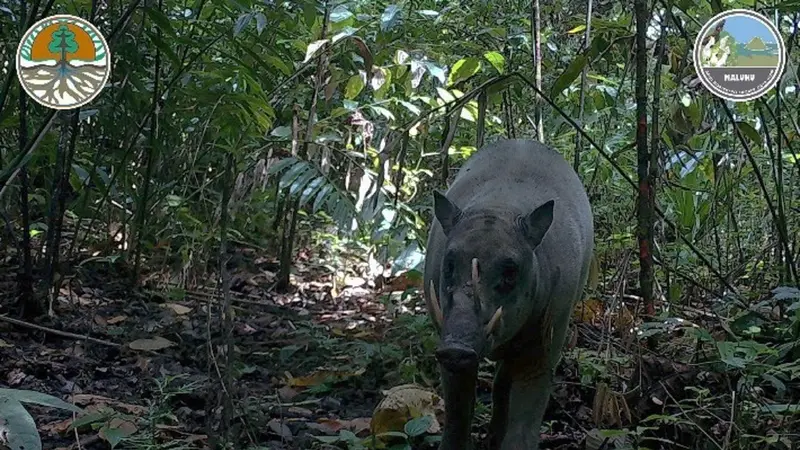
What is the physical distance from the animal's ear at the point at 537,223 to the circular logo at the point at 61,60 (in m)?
1.93

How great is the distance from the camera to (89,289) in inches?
226

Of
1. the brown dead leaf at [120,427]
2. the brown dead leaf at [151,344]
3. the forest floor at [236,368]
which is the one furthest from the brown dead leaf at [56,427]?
the brown dead leaf at [151,344]

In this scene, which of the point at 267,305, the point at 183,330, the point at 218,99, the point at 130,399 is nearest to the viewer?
the point at 130,399

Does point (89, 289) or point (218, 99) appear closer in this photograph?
point (218, 99)

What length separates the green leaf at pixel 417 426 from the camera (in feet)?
11.4

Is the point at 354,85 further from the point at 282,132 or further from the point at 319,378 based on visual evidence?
the point at 319,378

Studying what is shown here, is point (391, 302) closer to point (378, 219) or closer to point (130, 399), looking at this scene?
point (378, 219)

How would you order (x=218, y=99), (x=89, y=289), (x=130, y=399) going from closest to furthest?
(x=130, y=399) → (x=218, y=99) → (x=89, y=289)

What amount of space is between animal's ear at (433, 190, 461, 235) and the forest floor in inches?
32.2

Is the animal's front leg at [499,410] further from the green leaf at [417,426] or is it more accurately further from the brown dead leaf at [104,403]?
the brown dead leaf at [104,403]

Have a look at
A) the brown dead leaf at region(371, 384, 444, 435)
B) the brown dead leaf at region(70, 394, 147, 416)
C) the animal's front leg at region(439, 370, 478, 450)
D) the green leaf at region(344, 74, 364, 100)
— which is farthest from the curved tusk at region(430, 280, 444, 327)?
the green leaf at region(344, 74, 364, 100)

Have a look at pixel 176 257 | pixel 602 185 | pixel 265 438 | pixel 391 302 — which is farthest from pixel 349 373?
pixel 602 185

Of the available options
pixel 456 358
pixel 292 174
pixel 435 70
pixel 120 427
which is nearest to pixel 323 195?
pixel 292 174

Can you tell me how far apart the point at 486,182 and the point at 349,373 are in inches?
50.5
